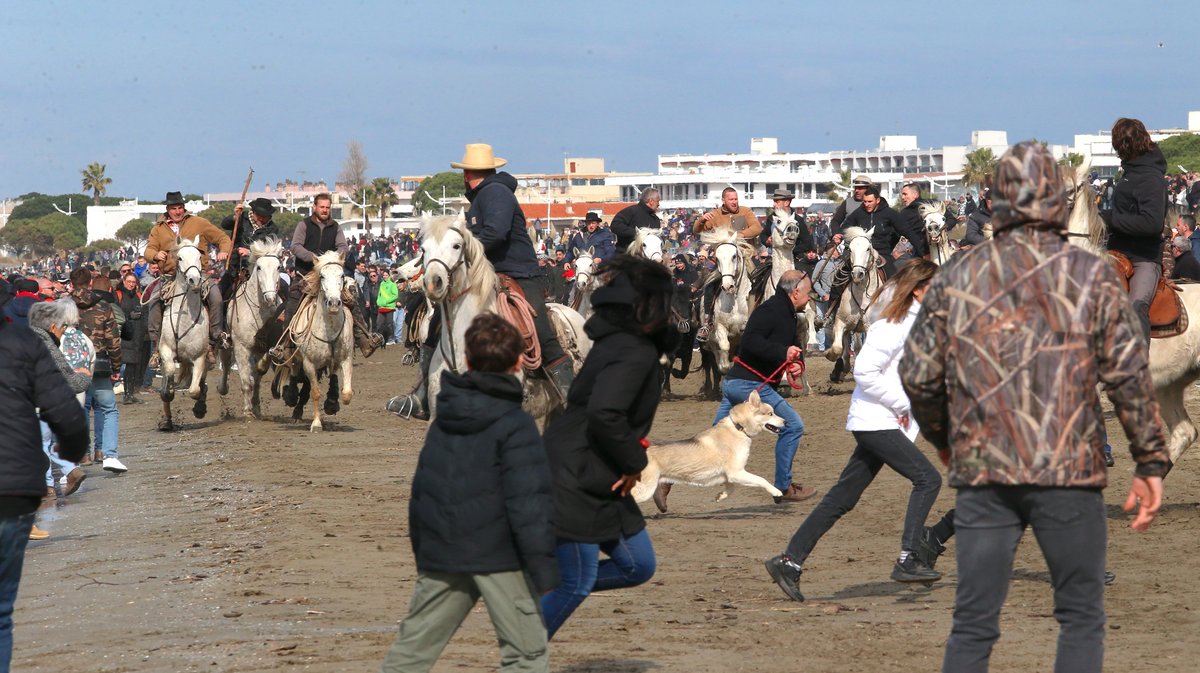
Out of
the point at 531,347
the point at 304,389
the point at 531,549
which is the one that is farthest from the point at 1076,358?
the point at 304,389

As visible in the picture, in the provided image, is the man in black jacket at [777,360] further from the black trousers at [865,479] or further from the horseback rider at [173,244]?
the horseback rider at [173,244]

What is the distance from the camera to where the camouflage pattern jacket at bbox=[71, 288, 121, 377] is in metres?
17.3

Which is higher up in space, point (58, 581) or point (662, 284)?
point (662, 284)

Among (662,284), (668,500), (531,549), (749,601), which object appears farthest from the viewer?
(668,500)

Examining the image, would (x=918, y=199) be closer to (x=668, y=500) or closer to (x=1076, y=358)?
(x=668, y=500)

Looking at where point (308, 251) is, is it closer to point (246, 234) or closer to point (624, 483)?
point (246, 234)

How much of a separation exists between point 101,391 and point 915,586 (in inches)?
392

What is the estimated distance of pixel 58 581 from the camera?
1088cm

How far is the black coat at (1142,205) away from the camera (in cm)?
1180

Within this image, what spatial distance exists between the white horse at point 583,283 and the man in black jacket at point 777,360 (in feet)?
36.2

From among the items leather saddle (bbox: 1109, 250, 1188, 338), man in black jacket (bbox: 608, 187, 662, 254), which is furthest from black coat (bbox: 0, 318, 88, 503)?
man in black jacket (bbox: 608, 187, 662, 254)

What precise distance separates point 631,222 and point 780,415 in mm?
10020

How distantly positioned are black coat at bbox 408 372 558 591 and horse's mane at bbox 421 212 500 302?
6002 mm

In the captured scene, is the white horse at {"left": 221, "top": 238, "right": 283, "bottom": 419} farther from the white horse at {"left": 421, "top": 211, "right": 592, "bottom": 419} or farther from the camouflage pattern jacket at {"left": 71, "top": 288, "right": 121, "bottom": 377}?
the white horse at {"left": 421, "top": 211, "right": 592, "bottom": 419}
